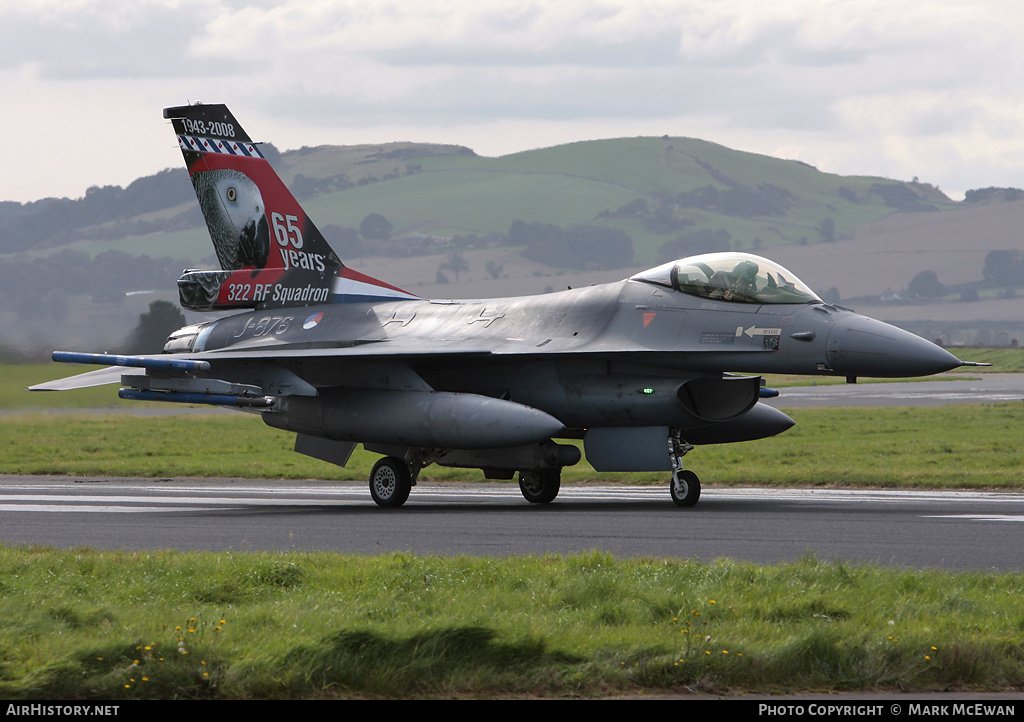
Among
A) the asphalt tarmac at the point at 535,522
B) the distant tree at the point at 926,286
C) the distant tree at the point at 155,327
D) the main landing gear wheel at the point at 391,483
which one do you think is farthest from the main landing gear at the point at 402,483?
the distant tree at the point at 926,286

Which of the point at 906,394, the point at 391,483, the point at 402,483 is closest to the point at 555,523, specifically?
the point at 402,483

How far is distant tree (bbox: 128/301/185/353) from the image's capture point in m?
26.5

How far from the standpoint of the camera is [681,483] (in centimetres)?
1551

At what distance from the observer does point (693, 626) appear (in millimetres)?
7105

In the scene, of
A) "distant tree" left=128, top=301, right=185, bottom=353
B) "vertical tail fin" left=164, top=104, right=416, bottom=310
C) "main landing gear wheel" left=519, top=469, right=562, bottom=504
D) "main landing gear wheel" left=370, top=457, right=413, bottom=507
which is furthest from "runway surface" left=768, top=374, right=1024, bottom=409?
"main landing gear wheel" left=370, top=457, right=413, bottom=507

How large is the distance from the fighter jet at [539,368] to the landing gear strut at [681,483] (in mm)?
28

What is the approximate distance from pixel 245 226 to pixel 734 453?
1139 cm

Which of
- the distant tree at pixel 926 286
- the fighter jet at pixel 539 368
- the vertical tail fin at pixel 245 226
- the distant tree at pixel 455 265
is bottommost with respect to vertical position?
the fighter jet at pixel 539 368

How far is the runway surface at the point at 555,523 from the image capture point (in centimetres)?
1120

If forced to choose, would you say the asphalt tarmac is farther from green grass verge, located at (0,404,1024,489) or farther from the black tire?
green grass verge, located at (0,404,1024,489)

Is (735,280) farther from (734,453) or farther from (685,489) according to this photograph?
(734,453)

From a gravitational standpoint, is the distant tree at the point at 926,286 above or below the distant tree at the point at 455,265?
below

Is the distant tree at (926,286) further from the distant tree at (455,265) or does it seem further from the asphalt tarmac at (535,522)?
the asphalt tarmac at (535,522)

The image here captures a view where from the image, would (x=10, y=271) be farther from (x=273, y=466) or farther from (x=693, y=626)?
(x=693, y=626)
